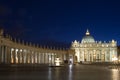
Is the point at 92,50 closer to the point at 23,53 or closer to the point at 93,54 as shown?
the point at 93,54

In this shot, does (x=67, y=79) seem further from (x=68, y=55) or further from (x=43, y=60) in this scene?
(x=68, y=55)

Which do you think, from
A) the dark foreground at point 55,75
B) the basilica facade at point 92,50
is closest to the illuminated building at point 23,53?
the basilica facade at point 92,50

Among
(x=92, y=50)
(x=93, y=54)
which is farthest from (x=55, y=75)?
(x=92, y=50)

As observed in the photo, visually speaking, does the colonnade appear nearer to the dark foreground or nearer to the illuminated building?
the illuminated building

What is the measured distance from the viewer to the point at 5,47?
7525cm

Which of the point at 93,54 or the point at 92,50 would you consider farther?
the point at 92,50

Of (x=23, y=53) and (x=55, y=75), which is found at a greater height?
(x=23, y=53)

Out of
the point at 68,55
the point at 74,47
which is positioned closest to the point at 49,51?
the point at 68,55

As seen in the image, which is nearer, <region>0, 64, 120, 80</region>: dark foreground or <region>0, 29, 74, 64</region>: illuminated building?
<region>0, 64, 120, 80</region>: dark foreground

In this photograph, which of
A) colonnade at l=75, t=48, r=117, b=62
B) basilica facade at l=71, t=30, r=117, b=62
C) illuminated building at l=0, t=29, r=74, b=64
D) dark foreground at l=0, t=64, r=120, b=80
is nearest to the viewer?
dark foreground at l=0, t=64, r=120, b=80

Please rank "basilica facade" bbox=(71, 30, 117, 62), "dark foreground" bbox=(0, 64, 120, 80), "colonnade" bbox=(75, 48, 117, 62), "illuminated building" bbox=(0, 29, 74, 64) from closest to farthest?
"dark foreground" bbox=(0, 64, 120, 80), "illuminated building" bbox=(0, 29, 74, 64), "basilica facade" bbox=(71, 30, 117, 62), "colonnade" bbox=(75, 48, 117, 62)

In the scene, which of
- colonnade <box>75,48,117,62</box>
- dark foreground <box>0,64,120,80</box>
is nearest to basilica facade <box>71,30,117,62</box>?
colonnade <box>75,48,117,62</box>

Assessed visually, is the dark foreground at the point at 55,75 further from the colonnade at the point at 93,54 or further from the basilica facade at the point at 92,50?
the colonnade at the point at 93,54

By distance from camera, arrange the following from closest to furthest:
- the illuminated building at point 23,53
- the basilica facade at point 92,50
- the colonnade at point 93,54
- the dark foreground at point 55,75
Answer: the dark foreground at point 55,75 < the illuminated building at point 23,53 < the basilica facade at point 92,50 < the colonnade at point 93,54
